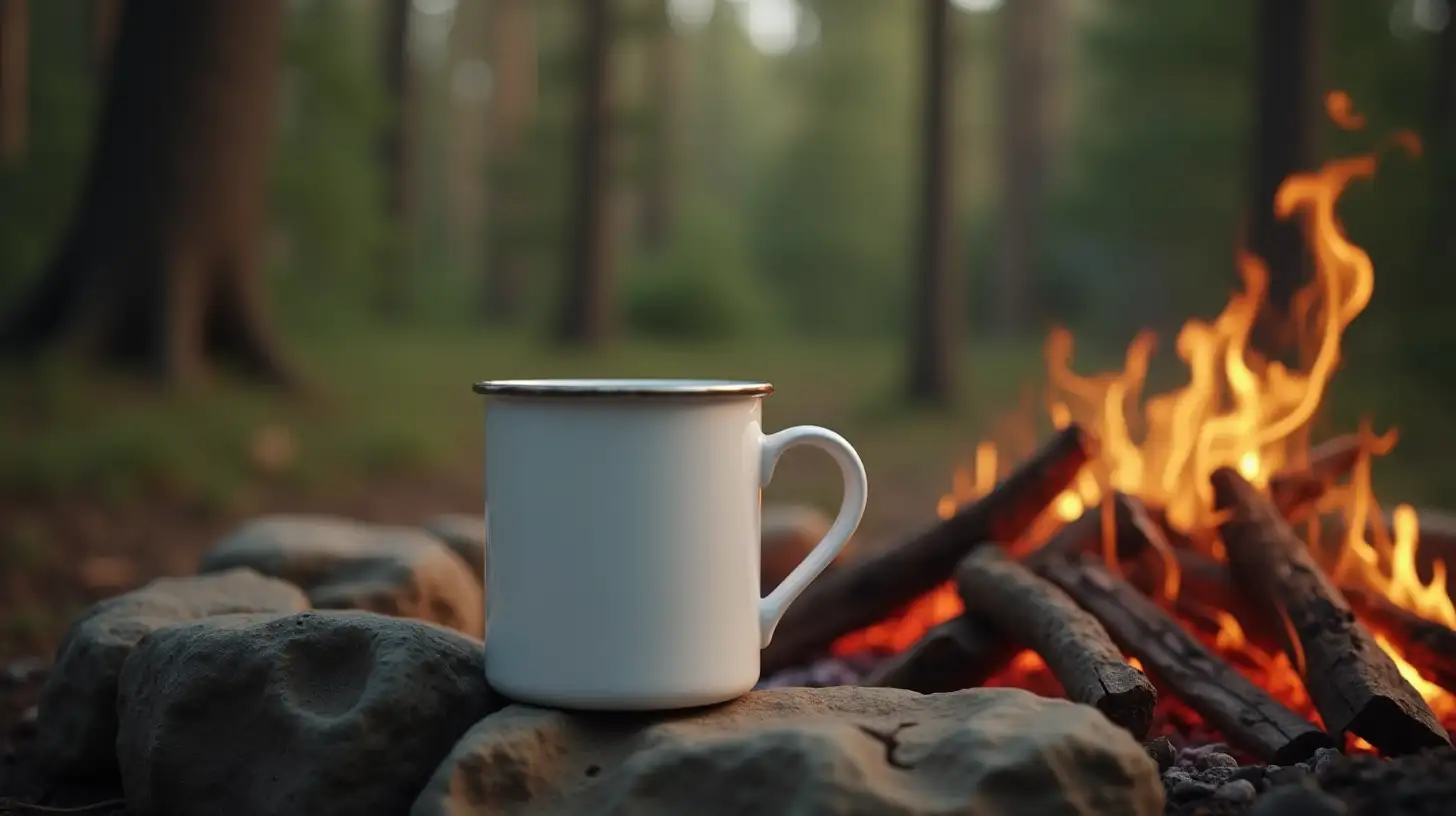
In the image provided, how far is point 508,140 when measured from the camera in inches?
935

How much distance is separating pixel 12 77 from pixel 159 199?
6296 mm

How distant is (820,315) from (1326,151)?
13656 mm

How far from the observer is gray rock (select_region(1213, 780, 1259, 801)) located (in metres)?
2.65

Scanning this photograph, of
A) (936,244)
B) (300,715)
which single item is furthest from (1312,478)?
(936,244)

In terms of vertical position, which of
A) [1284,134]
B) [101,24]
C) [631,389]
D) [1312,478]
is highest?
[101,24]

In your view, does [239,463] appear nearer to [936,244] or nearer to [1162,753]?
[936,244]

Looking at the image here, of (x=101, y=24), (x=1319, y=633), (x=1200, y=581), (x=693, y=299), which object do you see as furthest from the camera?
(x=693, y=299)

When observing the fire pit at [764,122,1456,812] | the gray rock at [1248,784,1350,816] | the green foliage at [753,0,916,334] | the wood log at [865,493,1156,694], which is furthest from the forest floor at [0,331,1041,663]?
the green foliage at [753,0,916,334]

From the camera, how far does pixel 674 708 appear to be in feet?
8.47

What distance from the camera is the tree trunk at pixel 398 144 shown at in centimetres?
1667

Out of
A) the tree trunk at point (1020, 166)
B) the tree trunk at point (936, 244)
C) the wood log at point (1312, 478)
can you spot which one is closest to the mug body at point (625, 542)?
the wood log at point (1312, 478)

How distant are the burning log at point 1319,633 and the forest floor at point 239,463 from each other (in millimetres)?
3778

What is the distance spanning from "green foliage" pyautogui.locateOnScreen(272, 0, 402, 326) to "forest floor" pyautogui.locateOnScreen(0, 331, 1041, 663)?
585 mm

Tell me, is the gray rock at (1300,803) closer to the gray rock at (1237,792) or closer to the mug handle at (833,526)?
the gray rock at (1237,792)
